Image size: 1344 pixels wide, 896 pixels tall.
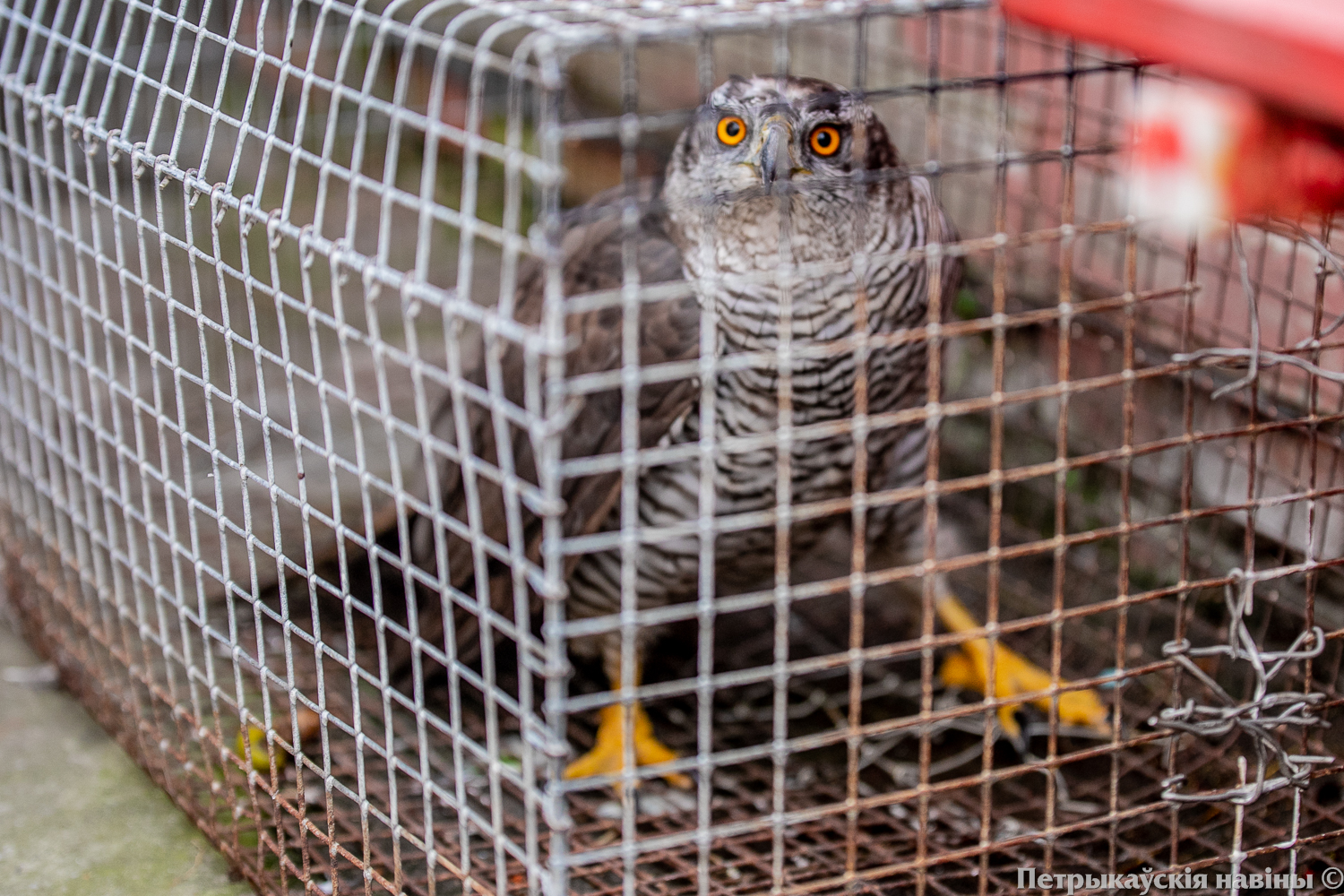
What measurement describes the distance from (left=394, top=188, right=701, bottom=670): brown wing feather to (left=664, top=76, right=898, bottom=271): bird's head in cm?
12

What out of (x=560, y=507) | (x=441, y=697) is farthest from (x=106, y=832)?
(x=560, y=507)

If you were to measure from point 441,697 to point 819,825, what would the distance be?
92cm

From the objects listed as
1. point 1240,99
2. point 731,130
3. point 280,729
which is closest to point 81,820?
point 280,729

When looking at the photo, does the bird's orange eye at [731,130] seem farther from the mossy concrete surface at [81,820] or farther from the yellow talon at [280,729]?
the mossy concrete surface at [81,820]

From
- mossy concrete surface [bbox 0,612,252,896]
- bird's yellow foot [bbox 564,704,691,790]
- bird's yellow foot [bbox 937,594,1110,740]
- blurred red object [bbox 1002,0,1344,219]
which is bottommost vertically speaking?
bird's yellow foot [bbox 564,704,691,790]

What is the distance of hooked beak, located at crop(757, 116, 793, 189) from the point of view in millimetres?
2119

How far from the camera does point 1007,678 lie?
2.77 meters

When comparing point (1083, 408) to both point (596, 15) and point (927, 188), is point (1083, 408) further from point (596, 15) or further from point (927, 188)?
point (596, 15)

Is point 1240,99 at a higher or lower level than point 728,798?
higher

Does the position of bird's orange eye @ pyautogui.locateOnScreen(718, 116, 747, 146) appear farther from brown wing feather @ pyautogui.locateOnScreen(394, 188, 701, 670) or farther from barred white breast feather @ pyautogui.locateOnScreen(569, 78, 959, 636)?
brown wing feather @ pyautogui.locateOnScreen(394, 188, 701, 670)

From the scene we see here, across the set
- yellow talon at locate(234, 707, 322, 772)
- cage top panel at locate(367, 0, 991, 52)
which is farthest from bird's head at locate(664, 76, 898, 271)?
yellow talon at locate(234, 707, 322, 772)

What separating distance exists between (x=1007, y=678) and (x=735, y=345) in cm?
94

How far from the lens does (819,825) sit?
2.36m

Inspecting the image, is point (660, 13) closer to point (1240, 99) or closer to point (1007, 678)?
point (1240, 99)
